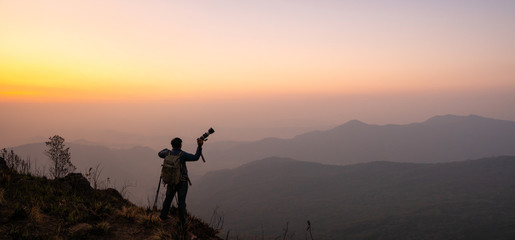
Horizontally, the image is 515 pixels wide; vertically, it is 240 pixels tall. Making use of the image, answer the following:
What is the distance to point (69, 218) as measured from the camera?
7.21 m

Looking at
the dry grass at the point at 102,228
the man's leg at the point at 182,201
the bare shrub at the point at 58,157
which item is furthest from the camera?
the bare shrub at the point at 58,157

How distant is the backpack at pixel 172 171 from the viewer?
7.56 meters

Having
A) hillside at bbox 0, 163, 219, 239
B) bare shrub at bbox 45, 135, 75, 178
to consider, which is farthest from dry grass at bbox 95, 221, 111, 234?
bare shrub at bbox 45, 135, 75, 178

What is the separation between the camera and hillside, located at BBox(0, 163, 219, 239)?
6.62 m

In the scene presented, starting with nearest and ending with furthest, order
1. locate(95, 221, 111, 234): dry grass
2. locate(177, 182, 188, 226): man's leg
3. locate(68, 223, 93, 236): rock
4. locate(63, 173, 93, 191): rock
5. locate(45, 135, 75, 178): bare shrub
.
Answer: locate(68, 223, 93, 236): rock < locate(95, 221, 111, 234): dry grass < locate(177, 182, 188, 226): man's leg < locate(63, 173, 93, 191): rock < locate(45, 135, 75, 178): bare shrub

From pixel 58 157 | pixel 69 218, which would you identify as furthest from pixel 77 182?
pixel 58 157

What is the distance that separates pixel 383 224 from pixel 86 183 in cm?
19264

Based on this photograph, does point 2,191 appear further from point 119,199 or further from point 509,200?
point 509,200

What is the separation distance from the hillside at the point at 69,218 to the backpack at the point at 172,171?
117 centimetres

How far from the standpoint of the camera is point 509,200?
196m

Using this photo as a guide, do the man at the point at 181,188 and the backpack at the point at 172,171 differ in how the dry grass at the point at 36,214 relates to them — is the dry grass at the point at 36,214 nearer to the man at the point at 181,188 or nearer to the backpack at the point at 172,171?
the man at the point at 181,188

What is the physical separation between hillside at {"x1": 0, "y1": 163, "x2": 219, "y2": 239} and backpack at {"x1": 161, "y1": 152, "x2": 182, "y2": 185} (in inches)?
45.9

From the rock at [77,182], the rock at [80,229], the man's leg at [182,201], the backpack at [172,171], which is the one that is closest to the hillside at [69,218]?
the rock at [80,229]

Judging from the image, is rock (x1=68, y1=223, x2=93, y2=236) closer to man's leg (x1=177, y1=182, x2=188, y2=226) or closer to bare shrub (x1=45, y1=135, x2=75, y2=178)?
man's leg (x1=177, y1=182, x2=188, y2=226)
